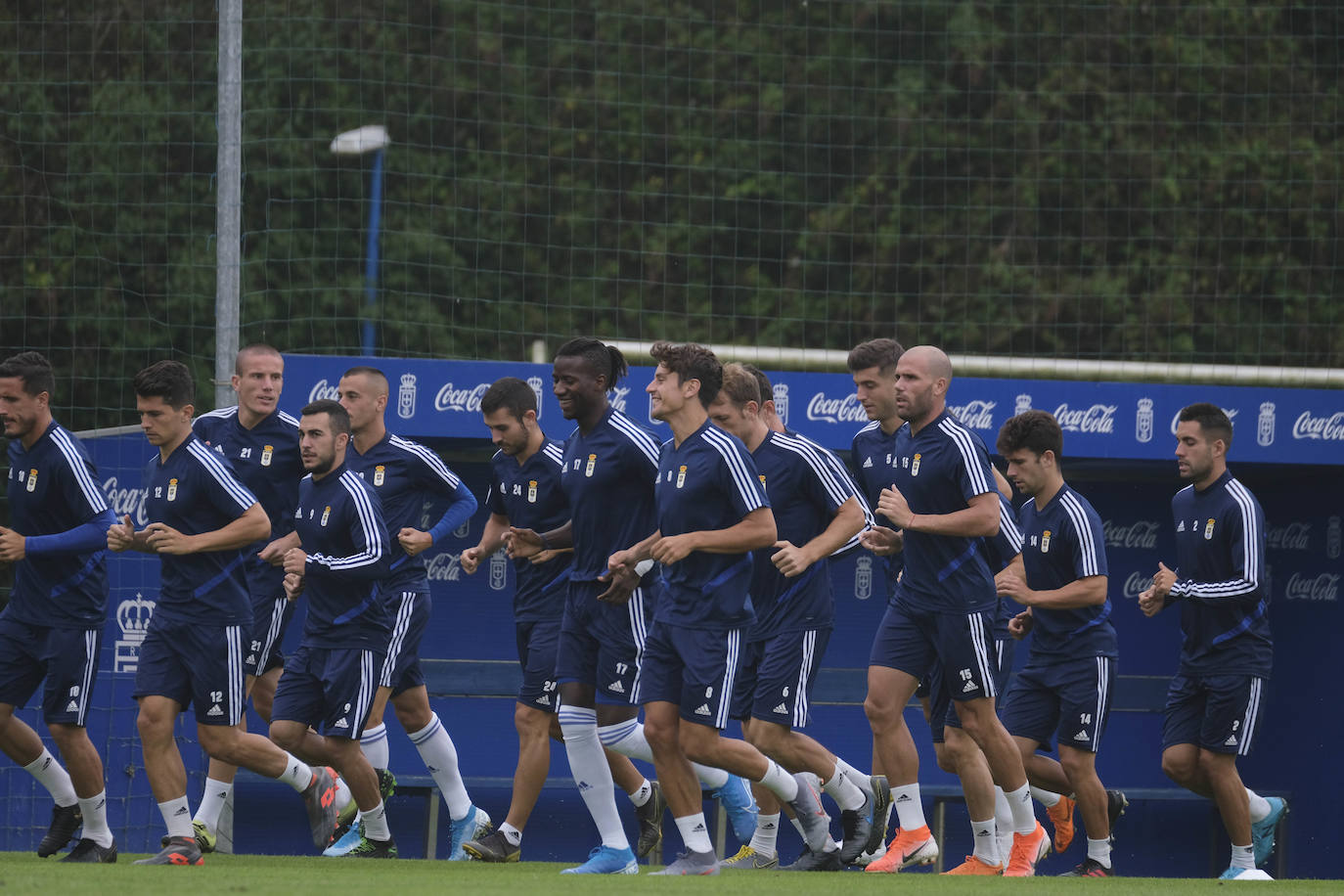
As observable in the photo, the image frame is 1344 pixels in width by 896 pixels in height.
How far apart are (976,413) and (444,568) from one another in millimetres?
3325

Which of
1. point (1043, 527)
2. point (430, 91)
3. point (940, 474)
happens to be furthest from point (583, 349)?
point (430, 91)

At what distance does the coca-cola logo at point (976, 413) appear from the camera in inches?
411

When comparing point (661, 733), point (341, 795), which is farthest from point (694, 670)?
point (341, 795)

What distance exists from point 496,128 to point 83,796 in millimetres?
11312

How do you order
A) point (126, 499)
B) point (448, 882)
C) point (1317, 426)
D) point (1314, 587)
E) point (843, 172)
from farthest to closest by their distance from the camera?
point (843, 172)
point (1314, 587)
point (1317, 426)
point (126, 499)
point (448, 882)

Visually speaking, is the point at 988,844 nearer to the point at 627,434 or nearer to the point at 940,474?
the point at 940,474

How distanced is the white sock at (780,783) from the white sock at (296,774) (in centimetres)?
218

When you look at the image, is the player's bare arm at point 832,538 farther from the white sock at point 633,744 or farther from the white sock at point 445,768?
the white sock at point 445,768

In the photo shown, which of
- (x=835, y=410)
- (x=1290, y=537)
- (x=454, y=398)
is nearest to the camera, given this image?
(x=454, y=398)

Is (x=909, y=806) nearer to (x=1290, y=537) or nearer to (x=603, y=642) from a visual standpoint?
(x=603, y=642)

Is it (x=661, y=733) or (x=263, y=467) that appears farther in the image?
(x=263, y=467)

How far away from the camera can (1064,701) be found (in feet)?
28.6

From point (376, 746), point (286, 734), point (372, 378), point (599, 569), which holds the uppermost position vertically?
point (372, 378)

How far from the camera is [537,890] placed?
618 cm
